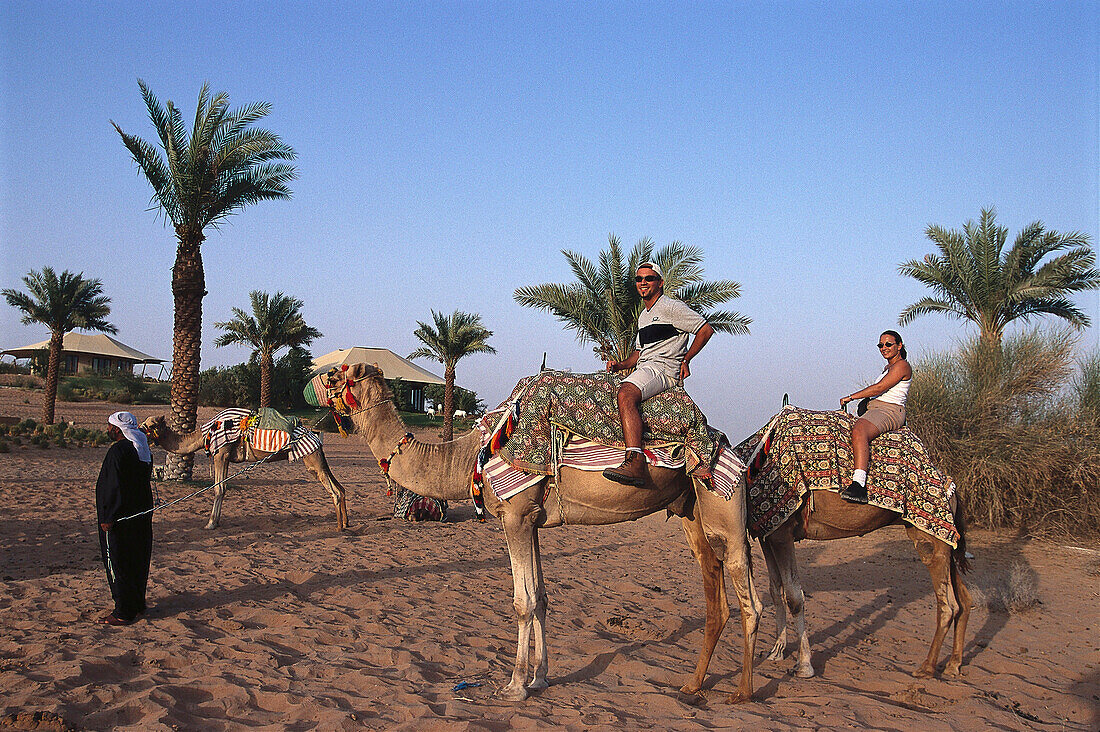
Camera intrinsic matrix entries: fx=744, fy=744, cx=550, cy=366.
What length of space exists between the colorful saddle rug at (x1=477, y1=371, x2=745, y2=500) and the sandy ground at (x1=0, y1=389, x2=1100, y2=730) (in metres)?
1.64

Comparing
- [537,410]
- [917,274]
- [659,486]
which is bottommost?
[659,486]

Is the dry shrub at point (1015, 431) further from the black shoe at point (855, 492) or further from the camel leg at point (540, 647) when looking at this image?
the camel leg at point (540, 647)

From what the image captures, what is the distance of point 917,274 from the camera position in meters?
22.4

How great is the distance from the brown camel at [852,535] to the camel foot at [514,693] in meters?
2.67

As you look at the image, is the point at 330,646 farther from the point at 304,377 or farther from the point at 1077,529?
the point at 304,377

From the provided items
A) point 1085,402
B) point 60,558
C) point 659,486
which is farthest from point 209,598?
point 1085,402

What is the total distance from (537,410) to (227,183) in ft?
45.7

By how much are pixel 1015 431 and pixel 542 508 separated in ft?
40.5

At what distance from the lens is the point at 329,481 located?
1273 centimetres

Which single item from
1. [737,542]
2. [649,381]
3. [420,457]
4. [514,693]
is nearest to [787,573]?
[737,542]

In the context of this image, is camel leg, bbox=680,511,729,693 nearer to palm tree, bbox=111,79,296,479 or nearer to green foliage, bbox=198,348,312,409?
palm tree, bbox=111,79,296,479

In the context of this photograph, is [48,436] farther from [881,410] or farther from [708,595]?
[881,410]

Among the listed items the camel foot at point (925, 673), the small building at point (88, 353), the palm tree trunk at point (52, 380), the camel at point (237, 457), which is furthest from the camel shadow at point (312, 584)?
the small building at point (88, 353)

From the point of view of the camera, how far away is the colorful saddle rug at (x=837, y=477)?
6.58m
